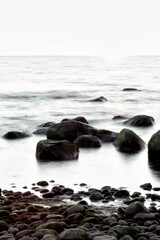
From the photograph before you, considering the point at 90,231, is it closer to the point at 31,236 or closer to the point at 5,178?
the point at 31,236

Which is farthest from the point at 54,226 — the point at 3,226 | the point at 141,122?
the point at 141,122

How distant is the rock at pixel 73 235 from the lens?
5.41 meters

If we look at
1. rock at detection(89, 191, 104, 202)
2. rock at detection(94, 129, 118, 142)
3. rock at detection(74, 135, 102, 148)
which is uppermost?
rock at detection(94, 129, 118, 142)

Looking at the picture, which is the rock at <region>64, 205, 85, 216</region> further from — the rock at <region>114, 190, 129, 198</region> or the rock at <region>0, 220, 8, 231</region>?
the rock at <region>114, 190, 129, 198</region>

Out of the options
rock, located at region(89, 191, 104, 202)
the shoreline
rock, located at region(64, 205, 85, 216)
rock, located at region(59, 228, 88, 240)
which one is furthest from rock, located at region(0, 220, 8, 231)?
rock, located at region(89, 191, 104, 202)

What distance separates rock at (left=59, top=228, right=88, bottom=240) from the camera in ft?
17.7

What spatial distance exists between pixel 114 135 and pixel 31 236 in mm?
7802

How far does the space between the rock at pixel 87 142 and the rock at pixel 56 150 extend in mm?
1223

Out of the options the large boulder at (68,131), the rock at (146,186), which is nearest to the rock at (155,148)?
the large boulder at (68,131)

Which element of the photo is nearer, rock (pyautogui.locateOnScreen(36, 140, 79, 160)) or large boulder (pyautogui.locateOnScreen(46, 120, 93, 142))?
rock (pyautogui.locateOnScreen(36, 140, 79, 160))

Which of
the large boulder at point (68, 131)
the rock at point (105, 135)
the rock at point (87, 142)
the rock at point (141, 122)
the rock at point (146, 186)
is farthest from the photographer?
the rock at point (141, 122)

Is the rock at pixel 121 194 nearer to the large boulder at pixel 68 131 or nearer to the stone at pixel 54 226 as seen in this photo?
the stone at pixel 54 226

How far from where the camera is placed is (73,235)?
544 cm

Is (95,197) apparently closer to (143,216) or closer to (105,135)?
(143,216)
